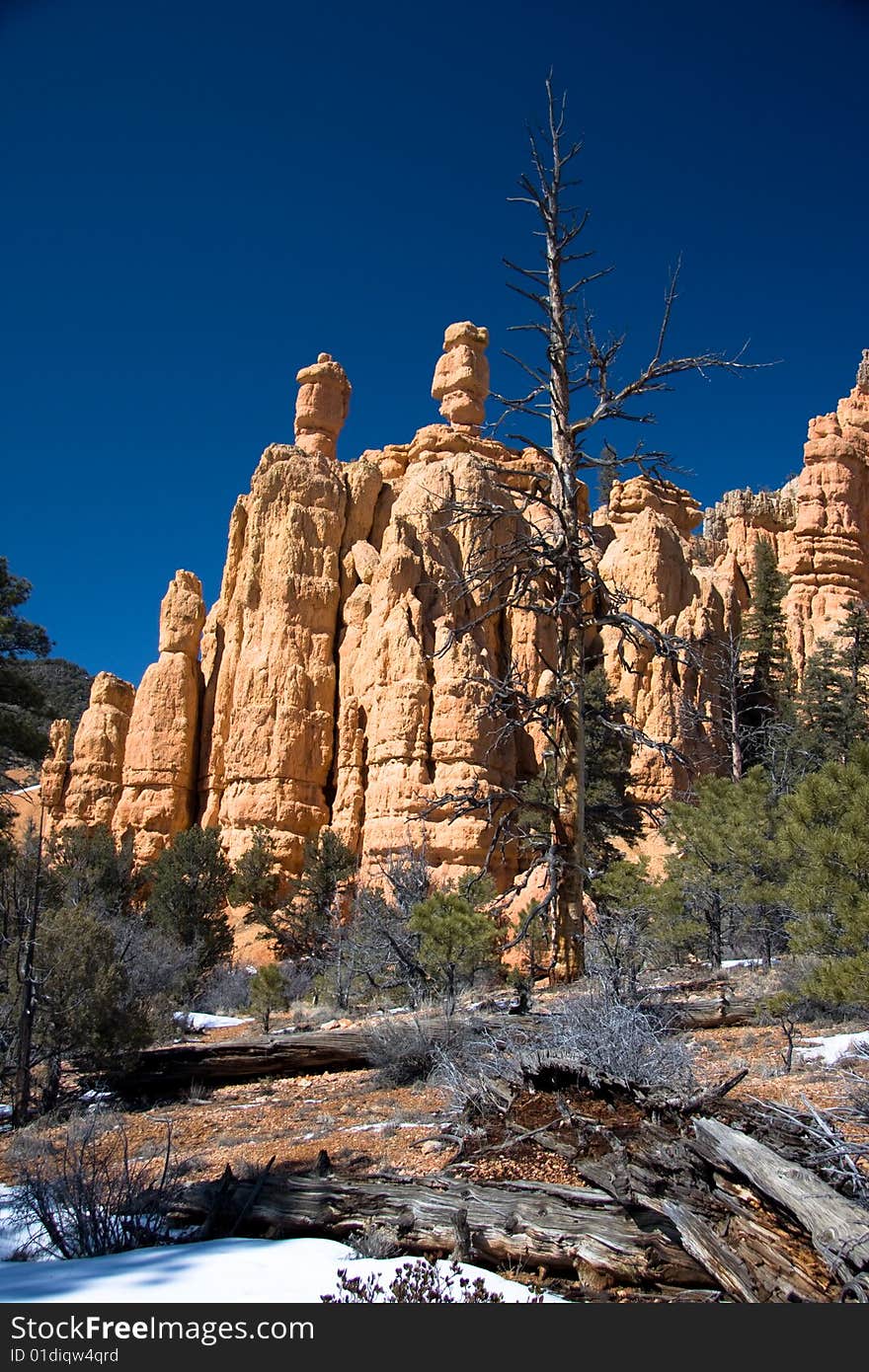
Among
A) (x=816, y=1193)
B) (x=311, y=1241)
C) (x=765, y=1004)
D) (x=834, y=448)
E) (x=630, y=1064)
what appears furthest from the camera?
(x=834, y=448)

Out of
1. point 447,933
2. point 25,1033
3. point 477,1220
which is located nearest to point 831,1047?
point 477,1220

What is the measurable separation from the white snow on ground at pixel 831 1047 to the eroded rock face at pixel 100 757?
3296cm

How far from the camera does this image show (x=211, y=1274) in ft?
11.3

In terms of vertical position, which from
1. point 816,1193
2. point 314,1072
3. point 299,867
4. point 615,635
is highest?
point 615,635

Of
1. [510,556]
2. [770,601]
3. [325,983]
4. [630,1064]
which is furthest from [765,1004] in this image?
[770,601]

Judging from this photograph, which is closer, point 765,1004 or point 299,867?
point 765,1004

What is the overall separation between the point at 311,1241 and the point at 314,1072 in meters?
4.97

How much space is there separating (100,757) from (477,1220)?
120 ft

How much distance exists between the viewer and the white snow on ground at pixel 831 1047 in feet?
22.5

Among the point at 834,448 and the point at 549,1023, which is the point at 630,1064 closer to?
the point at 549,1023

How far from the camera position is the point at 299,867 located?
32031 millimetres

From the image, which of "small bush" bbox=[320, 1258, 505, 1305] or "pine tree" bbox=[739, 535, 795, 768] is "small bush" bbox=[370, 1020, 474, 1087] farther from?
"pine tree" bbox=[739, 535, 795, 768]

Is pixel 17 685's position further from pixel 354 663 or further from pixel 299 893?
pixel 354 663

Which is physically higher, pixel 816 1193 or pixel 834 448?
pixel 834 448
